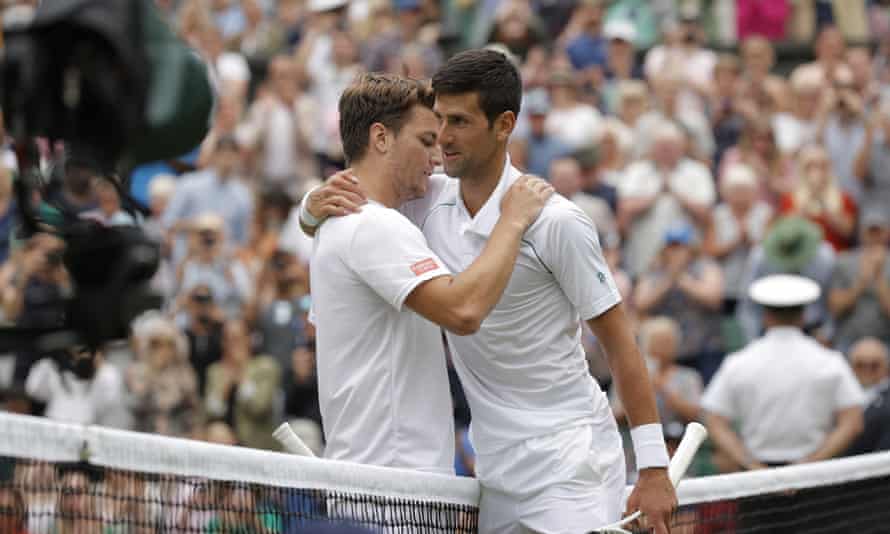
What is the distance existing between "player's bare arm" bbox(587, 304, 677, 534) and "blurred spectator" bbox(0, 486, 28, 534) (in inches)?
70.1

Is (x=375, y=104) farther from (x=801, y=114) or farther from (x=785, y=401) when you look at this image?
(x=801, y=114)

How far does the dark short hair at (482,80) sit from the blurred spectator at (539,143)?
7.89 m

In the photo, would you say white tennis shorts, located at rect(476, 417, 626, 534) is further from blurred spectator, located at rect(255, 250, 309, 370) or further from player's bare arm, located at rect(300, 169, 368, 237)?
blurred spectator, located at rect(255, 250, 309, 370)

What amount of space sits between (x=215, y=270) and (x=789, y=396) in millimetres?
4591

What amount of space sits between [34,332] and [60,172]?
31cm

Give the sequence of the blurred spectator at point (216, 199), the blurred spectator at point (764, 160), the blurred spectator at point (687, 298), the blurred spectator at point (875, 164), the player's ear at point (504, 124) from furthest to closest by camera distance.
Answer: the blurred spectator at point (216, 199), the blurred spectator at point (764, 160), the blurred spectator at point (875, 164), the blurred spectator at point (687, 298), the player's ear at point (504, 124)

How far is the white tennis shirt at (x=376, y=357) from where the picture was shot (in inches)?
196

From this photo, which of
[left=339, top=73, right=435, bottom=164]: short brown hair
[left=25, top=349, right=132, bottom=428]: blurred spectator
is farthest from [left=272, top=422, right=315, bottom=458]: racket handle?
[left=25, top=349, right=132, bottom=428]: blurred spectator

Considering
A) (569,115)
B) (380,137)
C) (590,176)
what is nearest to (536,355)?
(380,137)

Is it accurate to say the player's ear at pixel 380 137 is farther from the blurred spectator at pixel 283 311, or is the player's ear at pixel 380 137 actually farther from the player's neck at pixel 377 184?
the blurred spectator at pixel 283 311

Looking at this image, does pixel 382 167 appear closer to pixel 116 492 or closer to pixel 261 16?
pixel 116 492

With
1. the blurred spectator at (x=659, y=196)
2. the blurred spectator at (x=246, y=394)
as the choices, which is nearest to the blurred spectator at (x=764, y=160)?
the blurred spectator at (x=659, y=196)

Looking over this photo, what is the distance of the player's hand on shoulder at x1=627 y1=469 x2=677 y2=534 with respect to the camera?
5062 millimetres

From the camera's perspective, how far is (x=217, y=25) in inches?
643
